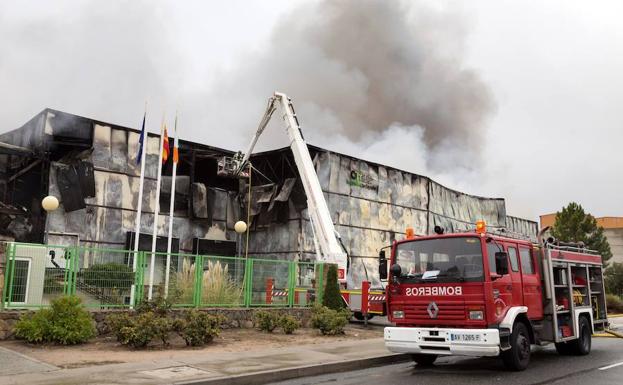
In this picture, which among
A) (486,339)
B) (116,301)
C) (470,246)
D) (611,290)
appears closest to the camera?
(486,339)

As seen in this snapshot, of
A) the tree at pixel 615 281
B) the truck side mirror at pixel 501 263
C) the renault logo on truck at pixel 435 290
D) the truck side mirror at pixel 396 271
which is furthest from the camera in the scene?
the tree at pixel 615 281

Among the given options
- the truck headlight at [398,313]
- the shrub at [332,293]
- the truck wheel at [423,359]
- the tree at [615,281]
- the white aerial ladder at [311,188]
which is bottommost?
the truck wheel at [423,359]

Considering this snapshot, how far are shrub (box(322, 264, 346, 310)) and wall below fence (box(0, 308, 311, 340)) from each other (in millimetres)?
646

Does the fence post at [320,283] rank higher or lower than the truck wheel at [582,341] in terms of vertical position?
higher

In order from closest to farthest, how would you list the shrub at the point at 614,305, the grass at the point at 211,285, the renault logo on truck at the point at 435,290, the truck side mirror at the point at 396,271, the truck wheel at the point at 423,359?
the renault logo on truck at the point at 435,290
the truck side mirror at the point at 396,271
the truck wheel at the point at 423,359
the grass at the point at 211,285
the shrub at the point at 614,305

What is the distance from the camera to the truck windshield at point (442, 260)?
8.66 m

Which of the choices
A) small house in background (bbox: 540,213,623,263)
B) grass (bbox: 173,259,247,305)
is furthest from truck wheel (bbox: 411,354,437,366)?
small house in background (bbox: 540,213,623,263)

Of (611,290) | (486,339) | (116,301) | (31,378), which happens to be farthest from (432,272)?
(611,290)

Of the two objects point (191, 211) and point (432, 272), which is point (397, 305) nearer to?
point (432, 272)

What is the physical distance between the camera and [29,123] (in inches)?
939

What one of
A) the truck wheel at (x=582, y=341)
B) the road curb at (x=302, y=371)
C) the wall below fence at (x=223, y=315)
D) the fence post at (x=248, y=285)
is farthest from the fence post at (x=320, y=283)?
the truck wheel at (x=582, y=341)

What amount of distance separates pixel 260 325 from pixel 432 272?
648 centimetres

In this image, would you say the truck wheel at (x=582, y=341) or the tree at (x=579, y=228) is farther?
the tree at (x=579, y=228)

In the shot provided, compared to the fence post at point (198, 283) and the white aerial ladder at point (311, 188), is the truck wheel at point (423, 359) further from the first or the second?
the white aerial ladder at point (311, 188)
